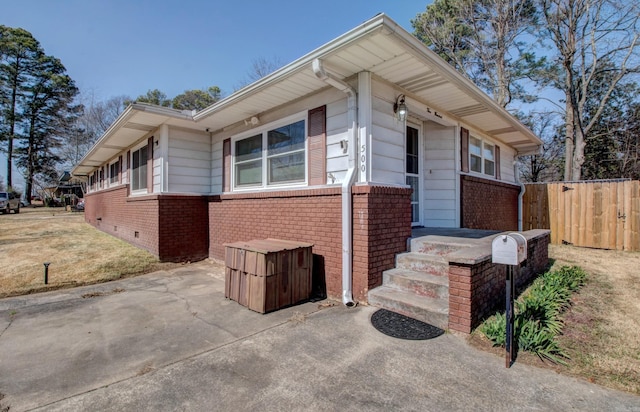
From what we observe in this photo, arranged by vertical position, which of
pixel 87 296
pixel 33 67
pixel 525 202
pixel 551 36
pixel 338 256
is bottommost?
pixel 87 296

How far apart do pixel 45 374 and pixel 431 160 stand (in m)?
6.83

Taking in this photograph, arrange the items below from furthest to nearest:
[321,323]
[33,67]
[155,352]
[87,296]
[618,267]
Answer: [33,67]
[618,267]
[87,296]
[321,323]
[155,352]

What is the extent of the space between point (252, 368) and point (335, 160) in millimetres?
3159

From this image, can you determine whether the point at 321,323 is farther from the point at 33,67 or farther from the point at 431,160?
the point at 33,67

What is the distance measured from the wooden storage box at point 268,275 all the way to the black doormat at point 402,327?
1.23 m

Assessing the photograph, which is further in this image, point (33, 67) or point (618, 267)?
point (33, 67)

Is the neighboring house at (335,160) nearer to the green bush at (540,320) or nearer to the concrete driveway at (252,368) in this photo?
the concrete driveway at (252,368)

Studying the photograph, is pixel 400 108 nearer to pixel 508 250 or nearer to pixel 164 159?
pixel 508 250

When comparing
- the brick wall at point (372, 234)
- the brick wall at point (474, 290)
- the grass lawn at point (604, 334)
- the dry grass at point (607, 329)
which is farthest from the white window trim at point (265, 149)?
the dry grass at point (607, 329)

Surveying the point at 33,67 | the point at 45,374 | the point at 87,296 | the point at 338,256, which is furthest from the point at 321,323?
the point at 33,67

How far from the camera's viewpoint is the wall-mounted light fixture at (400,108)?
193 inches

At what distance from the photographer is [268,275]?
13.8 ft

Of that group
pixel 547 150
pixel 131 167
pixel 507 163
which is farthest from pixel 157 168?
pixel 547 150

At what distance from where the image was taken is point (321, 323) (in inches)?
151
